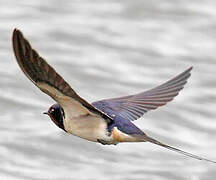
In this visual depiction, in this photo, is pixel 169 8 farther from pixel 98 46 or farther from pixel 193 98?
pixel 193 98

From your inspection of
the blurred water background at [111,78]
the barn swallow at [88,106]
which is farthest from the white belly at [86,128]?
the blurred water background at [111,78]

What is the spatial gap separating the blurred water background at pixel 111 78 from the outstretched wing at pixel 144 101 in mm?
1261

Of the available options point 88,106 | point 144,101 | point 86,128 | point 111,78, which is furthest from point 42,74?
point 111,78

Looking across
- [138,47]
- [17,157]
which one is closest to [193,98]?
[138,47]

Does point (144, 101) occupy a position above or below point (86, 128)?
above

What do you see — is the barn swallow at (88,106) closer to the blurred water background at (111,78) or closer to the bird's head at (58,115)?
the bird's head at (58,115)

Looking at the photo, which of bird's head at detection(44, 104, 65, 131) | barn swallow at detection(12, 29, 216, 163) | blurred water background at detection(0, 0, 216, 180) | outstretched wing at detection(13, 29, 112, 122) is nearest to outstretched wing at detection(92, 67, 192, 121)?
barn swallow at detection(12, 29, 216, 163)

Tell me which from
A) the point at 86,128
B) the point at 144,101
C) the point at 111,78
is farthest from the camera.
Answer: the point at 111,78

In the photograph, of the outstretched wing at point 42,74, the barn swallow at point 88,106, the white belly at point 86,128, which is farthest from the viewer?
the white belly at point 86,128

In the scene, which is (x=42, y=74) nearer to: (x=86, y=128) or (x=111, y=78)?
(x=86, y=128)

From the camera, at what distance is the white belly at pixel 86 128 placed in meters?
4.52

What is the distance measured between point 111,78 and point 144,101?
2.38 meters

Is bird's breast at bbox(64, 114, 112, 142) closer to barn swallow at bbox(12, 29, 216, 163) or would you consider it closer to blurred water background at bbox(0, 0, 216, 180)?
barn swallow at bbox(12, 29, 216, 163)

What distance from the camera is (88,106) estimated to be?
4422 mm
